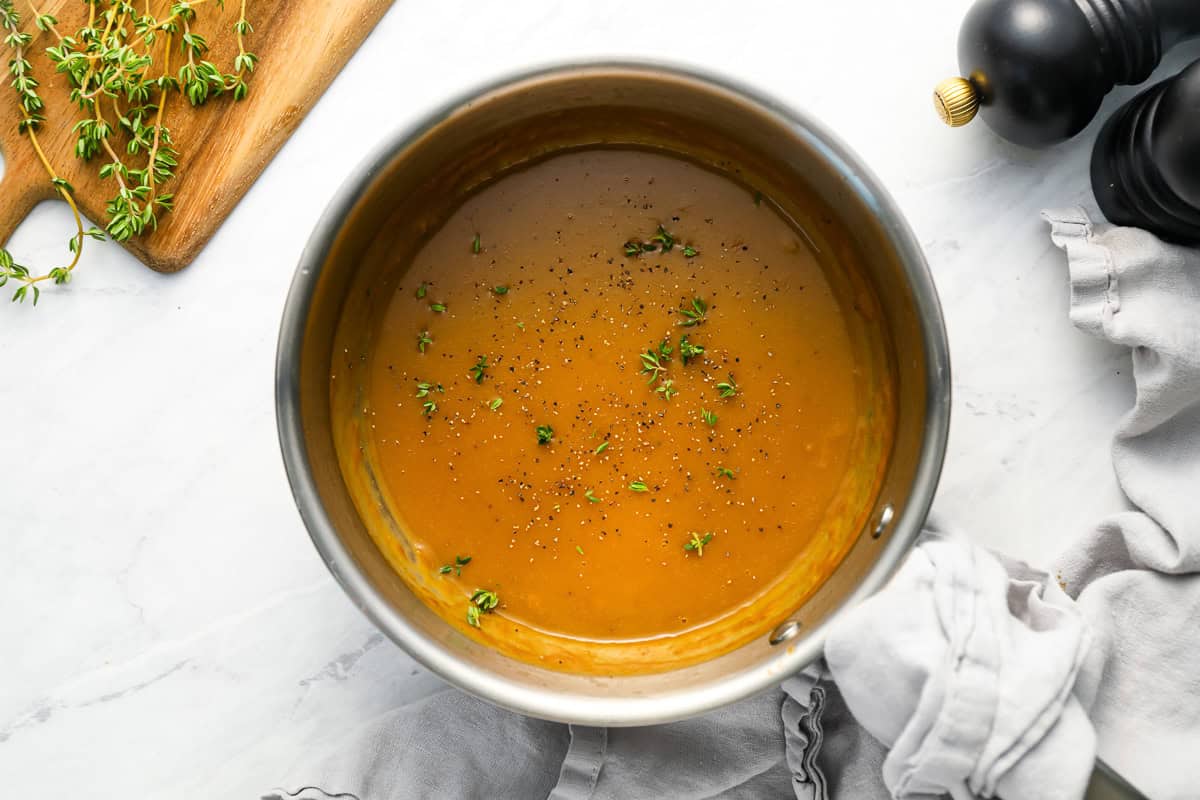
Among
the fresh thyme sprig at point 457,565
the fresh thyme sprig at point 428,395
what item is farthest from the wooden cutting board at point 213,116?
the fresh thyme sprig at point 457,565

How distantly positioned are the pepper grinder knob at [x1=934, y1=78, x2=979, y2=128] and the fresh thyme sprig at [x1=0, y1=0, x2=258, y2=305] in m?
0.92

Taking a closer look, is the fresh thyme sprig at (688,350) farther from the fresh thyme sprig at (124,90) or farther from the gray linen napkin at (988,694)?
the fresh thyme sprig at (124,90)

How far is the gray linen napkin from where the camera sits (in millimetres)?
1047

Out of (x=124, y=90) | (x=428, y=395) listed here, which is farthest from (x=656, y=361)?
(x=124, y=90)

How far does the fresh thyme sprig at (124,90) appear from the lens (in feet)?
4.00

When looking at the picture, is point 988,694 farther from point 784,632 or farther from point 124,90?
point 124,90

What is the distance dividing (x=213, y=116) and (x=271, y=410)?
42 cm

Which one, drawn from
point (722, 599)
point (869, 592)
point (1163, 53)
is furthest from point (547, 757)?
point (1163, 53)

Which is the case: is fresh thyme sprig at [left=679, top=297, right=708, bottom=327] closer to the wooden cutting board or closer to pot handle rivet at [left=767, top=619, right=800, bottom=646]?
pot handle rivet at [left=767, top=619, right=800, bottom=646]

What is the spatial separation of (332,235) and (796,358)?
62 cm

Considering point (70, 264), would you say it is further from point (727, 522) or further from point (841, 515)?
point (841, 515)

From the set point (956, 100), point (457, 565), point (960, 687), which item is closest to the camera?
point (960, 687)

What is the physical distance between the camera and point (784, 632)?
46.3 inches

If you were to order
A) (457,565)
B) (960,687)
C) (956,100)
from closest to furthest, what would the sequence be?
(960,687)
(956,100)
(457,565)
